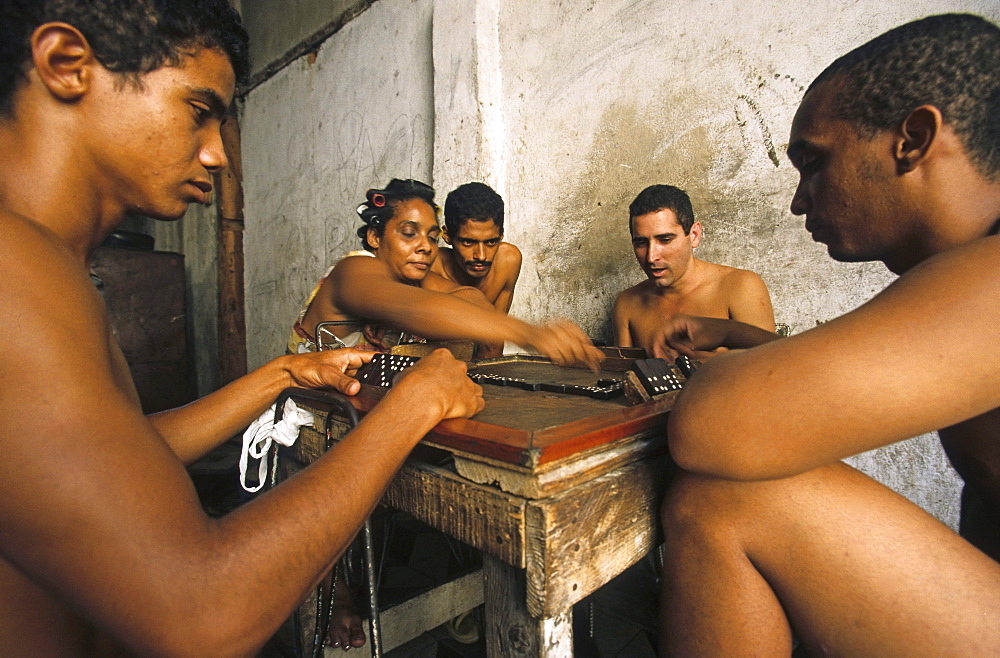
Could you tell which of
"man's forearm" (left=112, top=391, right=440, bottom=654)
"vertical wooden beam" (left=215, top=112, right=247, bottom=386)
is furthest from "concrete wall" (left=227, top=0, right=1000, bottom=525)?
"man's forearm" (left=112, top=391, right=440, bottom=654)

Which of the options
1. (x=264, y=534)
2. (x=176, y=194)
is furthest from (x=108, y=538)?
(x=176, y=194)

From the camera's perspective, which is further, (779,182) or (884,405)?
(779,182)

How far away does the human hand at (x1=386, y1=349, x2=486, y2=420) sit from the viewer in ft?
2.77

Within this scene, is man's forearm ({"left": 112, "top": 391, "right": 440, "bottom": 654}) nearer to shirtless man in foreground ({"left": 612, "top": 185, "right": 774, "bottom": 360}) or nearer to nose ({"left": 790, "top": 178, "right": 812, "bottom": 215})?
nose ({"left": 790, "top": 178, "right": 812, "bottom": 215})

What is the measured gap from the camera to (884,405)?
66cm

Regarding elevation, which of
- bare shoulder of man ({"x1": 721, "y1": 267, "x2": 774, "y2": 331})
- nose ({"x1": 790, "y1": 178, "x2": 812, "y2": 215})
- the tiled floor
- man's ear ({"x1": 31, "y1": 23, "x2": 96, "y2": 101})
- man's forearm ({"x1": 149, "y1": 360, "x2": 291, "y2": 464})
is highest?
man's ear ({"x1": 31, "y1": 23, "x2": 96, "y2": 101})

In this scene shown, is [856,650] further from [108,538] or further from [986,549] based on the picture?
[108,538]

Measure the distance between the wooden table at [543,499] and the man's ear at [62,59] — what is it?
740 millimetres

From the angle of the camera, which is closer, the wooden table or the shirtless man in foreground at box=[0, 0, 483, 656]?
the shirtless man in foreground at box=[0, 0, 483, 656]

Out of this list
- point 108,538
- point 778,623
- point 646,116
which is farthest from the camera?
point 646,116

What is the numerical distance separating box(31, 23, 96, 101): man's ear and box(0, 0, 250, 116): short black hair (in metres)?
0.02

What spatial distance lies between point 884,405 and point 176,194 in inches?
46.2

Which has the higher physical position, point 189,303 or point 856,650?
point 189,303

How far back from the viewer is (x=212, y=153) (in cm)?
83
